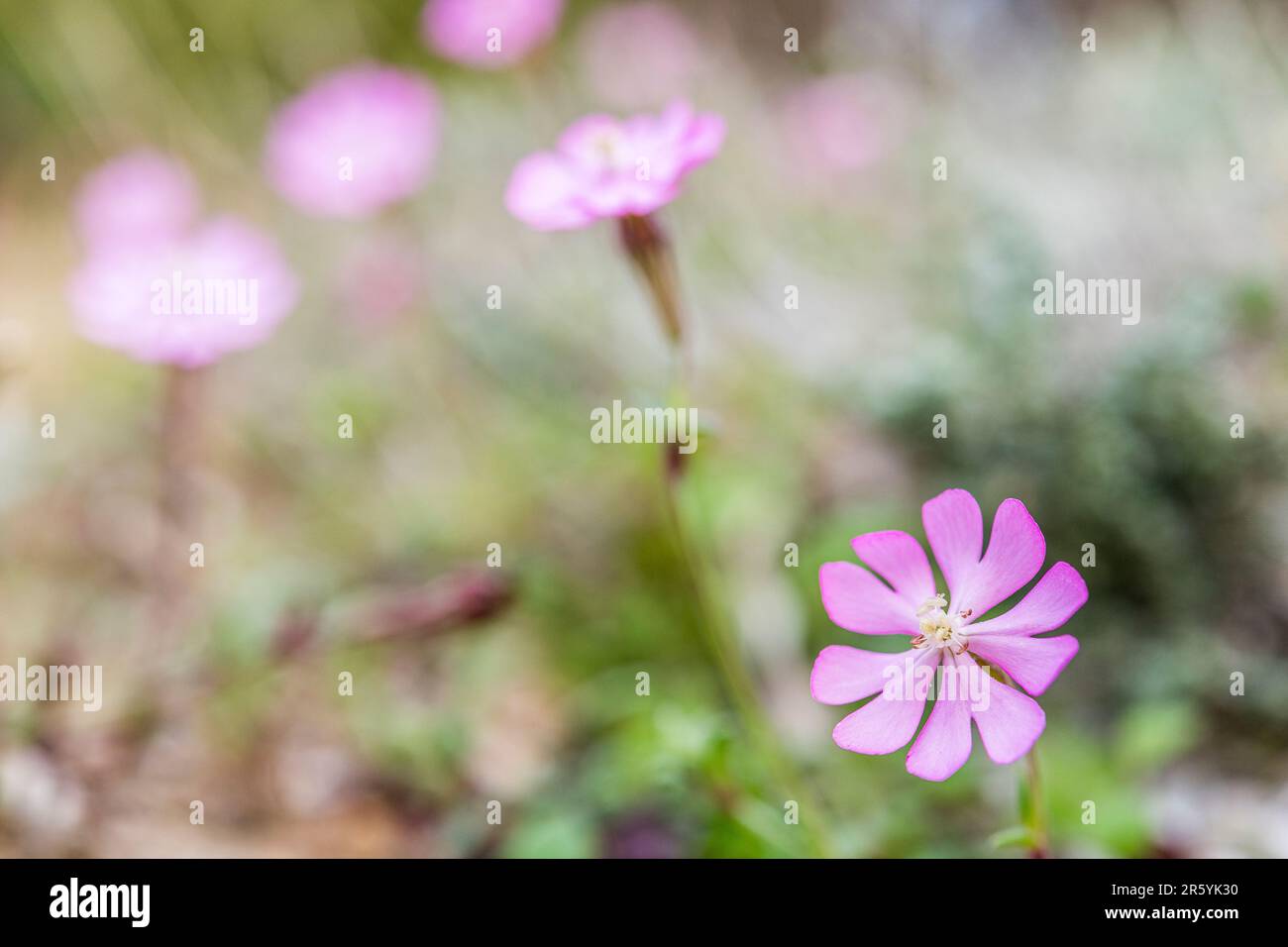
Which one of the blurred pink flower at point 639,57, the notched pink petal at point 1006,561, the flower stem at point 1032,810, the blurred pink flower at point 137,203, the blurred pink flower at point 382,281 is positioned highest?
the blurred pink flower at point 639,57

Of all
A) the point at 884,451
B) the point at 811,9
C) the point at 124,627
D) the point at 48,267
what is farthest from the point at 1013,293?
the point at 811,9

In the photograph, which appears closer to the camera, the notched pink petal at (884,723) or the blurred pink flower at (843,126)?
the notched pink petal at (884,723)

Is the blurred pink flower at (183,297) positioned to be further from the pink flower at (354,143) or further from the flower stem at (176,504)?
the pink flower at (354,143)

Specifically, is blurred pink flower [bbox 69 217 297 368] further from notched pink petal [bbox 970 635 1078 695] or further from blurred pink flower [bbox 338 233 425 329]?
notched pink petal [bbox 970 635 1078 695]

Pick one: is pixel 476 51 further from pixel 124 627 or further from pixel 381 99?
pixel 124 627

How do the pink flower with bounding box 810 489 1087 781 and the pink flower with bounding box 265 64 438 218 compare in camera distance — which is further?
the pink flower with bounding box 265 64 438 218

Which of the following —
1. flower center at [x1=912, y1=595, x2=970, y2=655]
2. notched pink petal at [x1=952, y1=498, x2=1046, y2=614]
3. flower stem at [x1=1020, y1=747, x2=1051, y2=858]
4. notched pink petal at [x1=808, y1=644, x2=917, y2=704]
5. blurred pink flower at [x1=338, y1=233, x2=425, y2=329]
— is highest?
blurred pink flower at [x1=338, y1=233, x2=425, y2=329]

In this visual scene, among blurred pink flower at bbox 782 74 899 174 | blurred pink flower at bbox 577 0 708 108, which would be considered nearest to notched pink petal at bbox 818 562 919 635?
blurred pink flower at bbox 782 74 899 174

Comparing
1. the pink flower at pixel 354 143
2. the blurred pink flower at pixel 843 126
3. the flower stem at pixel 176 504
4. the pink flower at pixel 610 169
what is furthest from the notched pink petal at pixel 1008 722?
the blurred pink flower at pixel 843 126
